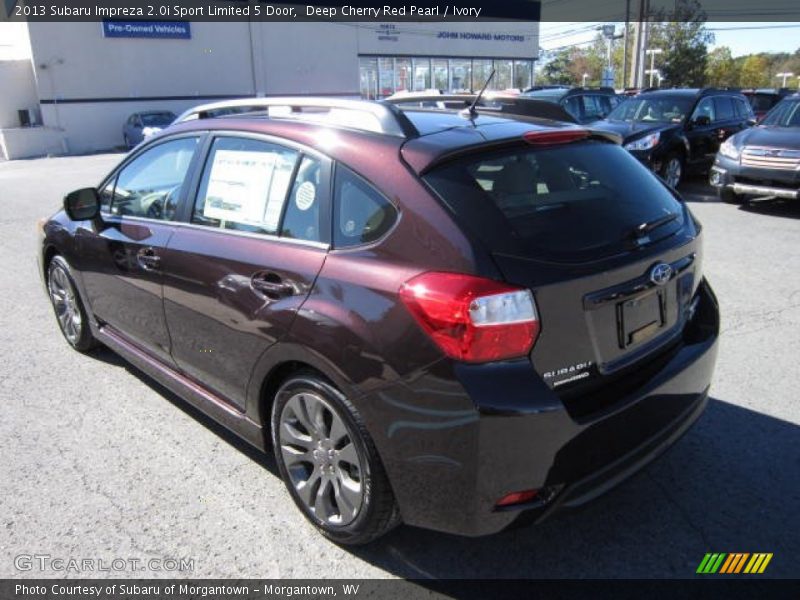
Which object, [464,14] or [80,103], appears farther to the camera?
[464,14]

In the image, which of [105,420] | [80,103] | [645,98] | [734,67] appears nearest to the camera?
[105,420]

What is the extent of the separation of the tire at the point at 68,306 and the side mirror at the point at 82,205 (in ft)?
2.12

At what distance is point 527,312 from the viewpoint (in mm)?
2252

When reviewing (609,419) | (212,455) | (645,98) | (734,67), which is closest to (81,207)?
(212,455)

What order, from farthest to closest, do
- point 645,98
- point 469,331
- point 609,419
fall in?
1. point 645,98
2. point 609,419
3. point 469,331

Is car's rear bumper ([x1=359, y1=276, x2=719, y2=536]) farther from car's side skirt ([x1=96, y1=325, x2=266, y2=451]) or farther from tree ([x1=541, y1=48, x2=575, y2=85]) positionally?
tree ([x1=541, y1=48, x2=575, y2=85])

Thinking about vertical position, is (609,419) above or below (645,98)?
below

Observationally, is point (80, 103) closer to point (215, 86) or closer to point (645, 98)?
point (215, 86)

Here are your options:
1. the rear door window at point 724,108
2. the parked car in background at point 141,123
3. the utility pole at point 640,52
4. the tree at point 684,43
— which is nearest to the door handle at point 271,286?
the rear door window at point 724,108

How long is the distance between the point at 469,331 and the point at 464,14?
46.3 meters

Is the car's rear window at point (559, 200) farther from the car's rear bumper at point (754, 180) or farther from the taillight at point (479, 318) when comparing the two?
the car's rear bumper at point (754, 180)

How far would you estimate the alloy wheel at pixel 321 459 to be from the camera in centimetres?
263

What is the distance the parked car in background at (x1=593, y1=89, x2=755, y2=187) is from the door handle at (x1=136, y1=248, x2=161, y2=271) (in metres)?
8.68

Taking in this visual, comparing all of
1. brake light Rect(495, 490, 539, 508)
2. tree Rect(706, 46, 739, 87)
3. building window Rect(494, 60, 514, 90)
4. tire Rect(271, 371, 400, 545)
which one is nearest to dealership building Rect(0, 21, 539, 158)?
building window Rect(494, 60, 514, 90)
